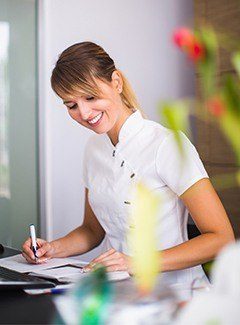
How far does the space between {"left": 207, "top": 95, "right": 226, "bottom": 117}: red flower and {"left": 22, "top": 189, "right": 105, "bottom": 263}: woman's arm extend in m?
1.35

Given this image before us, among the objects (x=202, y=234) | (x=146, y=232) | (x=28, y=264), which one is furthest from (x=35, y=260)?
(x=146, y=232)

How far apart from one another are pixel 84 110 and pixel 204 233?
55 cm

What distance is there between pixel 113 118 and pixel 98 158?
0.22 metres

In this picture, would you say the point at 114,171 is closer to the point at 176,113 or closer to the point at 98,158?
the point at 98,158

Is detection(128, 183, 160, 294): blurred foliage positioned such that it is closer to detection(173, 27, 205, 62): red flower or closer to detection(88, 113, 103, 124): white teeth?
detection(173, 27, 205, 62): red flower

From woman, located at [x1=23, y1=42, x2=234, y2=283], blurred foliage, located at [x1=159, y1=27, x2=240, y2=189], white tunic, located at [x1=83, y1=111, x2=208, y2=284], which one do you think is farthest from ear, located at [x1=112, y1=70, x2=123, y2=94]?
blurred foliage, located at [x1=159, y1=27, x2=240, y2=189]

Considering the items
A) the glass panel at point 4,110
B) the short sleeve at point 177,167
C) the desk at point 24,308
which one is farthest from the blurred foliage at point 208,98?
the glass panel at point 4,110

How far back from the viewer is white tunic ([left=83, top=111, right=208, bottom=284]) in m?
1.94

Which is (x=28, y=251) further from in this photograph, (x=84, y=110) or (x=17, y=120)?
(x=17, y=120)

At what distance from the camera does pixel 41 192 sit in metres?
3.62

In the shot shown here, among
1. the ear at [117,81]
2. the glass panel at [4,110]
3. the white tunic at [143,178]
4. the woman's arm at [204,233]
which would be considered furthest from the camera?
the glass panel at [4,110]

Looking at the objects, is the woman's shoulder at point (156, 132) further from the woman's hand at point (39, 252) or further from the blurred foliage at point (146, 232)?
the blurred foliage at point (146, 232)

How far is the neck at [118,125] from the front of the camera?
6.95 feet

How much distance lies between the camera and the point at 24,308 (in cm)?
139
